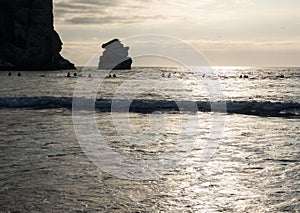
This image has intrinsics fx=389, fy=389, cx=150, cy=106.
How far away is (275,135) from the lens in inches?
642

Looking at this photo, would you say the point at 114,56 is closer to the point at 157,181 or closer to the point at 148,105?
the point at 148,105

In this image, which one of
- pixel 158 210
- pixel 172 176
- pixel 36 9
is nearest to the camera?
pixel 158 210

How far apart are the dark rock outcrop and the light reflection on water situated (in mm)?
117972

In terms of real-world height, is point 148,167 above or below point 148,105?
below

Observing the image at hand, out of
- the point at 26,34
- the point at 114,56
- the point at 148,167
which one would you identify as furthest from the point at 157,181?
the point at 114,56

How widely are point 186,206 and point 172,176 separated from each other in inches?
88.6

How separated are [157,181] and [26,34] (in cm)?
13003

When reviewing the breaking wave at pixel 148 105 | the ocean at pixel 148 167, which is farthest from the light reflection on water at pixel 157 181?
the breaking wave at pixel 148 105

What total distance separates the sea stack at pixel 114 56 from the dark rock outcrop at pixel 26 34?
22.2m

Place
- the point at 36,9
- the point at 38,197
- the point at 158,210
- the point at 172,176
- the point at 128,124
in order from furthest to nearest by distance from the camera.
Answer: the point at 36,9, the point at 128,124, the point at 172,176, the point at 38,197, the point at 158,210

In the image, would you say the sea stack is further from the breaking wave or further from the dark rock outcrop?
the breaking wave

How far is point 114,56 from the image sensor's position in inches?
5930

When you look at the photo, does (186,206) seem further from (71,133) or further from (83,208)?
(71,133)

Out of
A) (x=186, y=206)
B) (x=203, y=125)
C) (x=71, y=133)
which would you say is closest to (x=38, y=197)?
(x=186, y=206)
